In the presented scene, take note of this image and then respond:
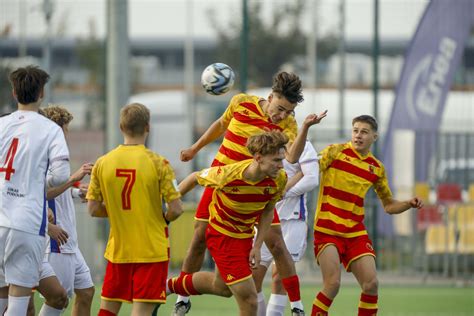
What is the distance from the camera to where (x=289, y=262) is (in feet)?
32.8

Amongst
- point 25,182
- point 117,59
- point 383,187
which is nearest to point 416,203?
point 383,187

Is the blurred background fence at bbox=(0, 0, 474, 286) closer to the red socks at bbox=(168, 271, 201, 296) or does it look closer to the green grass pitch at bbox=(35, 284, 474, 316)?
the green grass pitch at bbox=(35, 284, 474, 316)

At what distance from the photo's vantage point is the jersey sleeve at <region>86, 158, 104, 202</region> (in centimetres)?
834

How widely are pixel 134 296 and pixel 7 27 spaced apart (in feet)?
34.9

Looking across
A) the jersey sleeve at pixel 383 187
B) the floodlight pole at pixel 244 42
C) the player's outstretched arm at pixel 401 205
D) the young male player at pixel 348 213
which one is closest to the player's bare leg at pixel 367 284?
the young male player at pixel 348 213

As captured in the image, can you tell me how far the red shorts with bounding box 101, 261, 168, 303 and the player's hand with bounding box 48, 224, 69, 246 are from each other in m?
0.77

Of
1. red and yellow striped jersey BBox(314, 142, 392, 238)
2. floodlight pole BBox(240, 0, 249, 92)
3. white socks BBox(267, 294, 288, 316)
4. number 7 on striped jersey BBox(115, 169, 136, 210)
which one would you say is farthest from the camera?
floodlight pole BBox(240, 0, 249, 92)

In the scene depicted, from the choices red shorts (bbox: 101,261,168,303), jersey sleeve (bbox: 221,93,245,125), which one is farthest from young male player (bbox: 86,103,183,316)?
jersey sleeve (bbox: 221,93,245,125)

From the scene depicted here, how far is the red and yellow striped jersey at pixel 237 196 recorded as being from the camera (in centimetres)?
900

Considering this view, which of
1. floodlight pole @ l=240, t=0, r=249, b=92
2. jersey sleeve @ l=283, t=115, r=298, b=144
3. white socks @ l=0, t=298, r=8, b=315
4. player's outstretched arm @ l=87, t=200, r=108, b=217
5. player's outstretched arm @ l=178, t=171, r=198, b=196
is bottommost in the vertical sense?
white socks @ l=0, t=298, r=8, b=315

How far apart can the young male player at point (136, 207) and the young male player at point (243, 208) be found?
2.49 feet

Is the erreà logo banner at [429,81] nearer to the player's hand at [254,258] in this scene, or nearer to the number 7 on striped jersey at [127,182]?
the player's hand at [254,258]

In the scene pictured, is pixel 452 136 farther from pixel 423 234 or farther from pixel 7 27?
pixel 7 27

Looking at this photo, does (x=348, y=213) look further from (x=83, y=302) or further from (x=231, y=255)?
(x=83, y=302)
